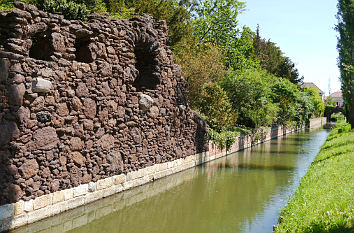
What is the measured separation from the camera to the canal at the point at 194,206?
755 centimetres

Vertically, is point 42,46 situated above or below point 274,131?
above

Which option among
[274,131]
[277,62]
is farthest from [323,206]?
[277,62]

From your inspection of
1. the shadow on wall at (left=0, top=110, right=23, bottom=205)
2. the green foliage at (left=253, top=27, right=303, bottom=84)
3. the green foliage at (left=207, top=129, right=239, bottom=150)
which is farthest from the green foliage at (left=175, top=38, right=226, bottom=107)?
the green foliage at (left=253, top=27, right=303, bottom=84)

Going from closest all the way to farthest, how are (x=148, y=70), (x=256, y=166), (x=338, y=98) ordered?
(x=148, y=70) < (x=256, y=166) < (x=338, y=98)

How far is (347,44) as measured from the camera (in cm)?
2428

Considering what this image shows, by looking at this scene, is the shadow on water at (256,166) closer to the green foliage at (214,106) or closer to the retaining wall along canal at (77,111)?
the green foliage at (214,106)

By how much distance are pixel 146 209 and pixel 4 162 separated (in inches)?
141

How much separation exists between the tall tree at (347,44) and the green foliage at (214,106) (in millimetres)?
8861

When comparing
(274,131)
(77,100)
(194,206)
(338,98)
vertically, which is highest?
(338,98)

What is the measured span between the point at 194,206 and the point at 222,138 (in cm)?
910

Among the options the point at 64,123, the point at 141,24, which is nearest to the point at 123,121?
the point at 64,123

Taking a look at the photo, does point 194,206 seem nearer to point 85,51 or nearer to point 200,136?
point 85,51

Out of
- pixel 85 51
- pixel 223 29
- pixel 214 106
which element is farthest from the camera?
pixel 223 29

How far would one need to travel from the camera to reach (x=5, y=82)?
684 cm
